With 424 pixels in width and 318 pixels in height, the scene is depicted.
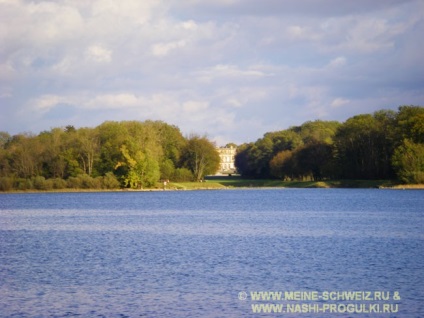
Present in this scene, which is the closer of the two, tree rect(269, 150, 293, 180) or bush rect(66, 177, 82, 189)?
bush rect(66, 177, 82, 189)

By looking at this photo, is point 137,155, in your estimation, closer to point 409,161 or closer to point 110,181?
point 110,181

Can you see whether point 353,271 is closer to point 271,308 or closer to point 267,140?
point 271,308

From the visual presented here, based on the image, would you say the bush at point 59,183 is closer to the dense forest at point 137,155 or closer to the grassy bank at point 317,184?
the dense forest at point 137,155

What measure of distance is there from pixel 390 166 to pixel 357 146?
7.13 meters

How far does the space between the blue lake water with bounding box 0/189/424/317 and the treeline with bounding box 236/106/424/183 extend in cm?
5451

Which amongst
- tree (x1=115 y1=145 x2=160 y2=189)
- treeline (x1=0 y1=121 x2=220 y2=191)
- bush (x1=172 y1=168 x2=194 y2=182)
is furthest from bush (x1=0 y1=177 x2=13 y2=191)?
bush (x1=172 y1=168 x2=194 y2=182)

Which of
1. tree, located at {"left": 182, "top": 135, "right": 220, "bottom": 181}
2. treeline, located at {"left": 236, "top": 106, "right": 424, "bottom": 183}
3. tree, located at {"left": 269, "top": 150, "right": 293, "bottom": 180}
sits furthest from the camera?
tree, located at {"left": 269, "top": 150, "right": 293, "bottom": 180}

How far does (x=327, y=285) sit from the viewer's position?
21.2 metres

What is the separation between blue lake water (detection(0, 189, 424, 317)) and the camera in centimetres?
1853

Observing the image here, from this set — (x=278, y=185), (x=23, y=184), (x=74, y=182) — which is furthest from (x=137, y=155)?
(x=278, y=185)

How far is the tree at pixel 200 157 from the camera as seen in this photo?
130 metres

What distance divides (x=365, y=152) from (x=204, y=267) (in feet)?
291
